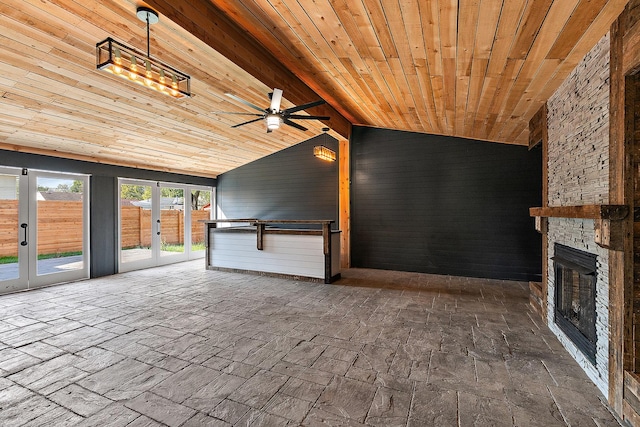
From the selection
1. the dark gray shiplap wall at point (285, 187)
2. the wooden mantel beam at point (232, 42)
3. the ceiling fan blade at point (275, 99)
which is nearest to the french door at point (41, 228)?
the dark gray shiplap wall at point (285, 187)

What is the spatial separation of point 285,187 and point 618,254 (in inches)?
269

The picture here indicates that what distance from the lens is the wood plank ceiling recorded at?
2355 millimetres

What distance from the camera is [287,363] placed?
2.62 metres

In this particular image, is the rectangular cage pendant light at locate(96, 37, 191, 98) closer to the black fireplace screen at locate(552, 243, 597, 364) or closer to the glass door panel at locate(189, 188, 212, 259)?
the black fireplace screen at locate(552, 243, 597, 364)

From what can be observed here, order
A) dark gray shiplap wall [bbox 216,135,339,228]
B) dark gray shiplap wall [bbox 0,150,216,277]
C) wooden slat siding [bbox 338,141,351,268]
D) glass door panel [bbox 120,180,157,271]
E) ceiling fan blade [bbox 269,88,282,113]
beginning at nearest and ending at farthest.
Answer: ceiling fan blade [bbox 269,88,282,113] < dark gray shiplap wall [bbox 0,150,216,277] < glass door panel [bbox 120,180,157,271] < wooden slat siding [bbox 338,141,351,268] < dark gray shiplap wall [bbox 216,135,339,228]

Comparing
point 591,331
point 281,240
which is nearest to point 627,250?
point 591,331

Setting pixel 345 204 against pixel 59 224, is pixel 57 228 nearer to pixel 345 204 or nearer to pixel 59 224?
pixel 59 224

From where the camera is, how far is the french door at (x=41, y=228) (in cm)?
501

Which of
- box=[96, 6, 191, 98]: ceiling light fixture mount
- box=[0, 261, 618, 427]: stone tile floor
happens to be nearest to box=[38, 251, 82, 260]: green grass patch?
box=[0, 261, 618, 427]: stone tile floor

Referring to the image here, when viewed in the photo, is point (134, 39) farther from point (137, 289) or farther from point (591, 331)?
point (591, 331)

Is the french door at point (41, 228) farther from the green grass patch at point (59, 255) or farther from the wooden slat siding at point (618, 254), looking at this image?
the wooden slat siding at point (618, 254)

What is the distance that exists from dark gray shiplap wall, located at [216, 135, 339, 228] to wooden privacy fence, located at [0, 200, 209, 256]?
5.63 feet

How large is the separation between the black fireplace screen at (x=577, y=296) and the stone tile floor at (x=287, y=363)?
0.85 feet

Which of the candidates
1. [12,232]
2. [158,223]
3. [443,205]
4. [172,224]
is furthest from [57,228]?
[443,205]
